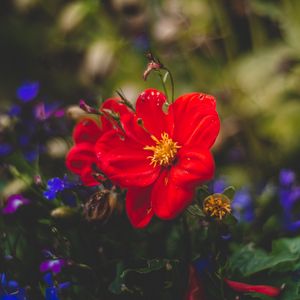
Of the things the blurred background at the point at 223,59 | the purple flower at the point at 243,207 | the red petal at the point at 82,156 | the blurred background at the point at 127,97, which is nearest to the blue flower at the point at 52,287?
the blurred background at the point at 127,97

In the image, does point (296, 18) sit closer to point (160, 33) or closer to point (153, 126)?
point (160, 33)

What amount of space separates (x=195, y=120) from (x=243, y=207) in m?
0.26

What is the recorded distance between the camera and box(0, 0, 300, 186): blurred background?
1.48 m

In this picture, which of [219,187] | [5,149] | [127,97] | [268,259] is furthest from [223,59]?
[268,259]

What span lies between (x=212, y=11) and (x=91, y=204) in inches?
45.2

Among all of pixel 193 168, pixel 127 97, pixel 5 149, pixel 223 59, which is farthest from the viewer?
pixel 223 59

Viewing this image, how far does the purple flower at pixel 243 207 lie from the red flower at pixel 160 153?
202 millimetres

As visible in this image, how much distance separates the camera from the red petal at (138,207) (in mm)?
550

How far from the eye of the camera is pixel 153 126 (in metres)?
0.59

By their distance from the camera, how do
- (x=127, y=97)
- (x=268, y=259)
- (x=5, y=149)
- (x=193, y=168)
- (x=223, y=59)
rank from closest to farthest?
(x=193, y=168)
(x=268, y=259)
(x=5, y=149)
(x=127, y=97)
(x=223, y=59)

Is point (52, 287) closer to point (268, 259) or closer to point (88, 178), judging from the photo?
point (88, 178)

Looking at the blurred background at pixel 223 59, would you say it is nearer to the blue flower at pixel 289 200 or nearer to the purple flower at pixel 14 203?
the blue flower at pixel 289 200

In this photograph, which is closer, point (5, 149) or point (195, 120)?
point (195, 120)

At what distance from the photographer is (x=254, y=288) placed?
22.1 inches
